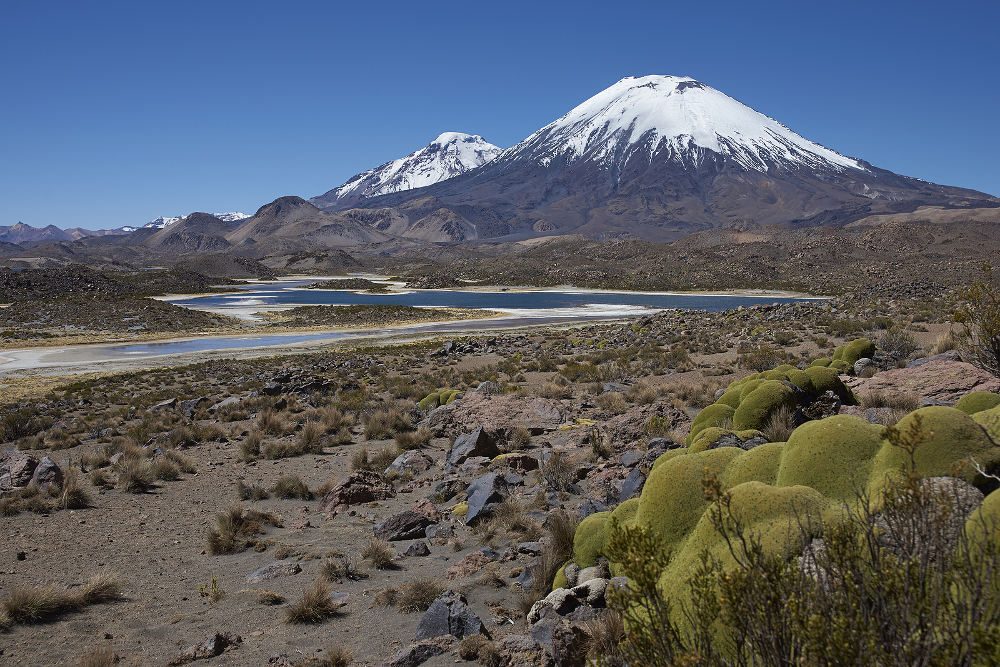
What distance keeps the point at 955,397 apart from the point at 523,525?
5458 millimetres

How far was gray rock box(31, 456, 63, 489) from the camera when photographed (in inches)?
394

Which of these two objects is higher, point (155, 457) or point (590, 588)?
point (590, 588)

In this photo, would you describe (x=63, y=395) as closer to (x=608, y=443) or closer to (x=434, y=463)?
(x=434, y=463)

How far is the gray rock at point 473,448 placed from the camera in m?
10.4

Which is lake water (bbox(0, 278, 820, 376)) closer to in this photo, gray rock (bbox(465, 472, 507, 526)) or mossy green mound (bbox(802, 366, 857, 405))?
gray rock (bbox(465, 472, 507, 526))

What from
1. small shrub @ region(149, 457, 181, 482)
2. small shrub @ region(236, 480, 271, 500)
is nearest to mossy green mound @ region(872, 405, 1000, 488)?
small shrub @ region(236, 480, 271, 500)

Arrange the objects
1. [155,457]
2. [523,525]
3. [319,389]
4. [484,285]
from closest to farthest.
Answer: [523,525], [155,457], [319,389], [484,285]

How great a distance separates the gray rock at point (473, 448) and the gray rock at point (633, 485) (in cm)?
372

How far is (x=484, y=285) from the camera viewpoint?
105 meters

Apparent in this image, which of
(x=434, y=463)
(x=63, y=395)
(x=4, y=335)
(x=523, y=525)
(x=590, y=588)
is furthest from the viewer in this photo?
(x=4, y=335)

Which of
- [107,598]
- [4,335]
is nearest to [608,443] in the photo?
[107,598]

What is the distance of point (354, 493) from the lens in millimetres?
9414

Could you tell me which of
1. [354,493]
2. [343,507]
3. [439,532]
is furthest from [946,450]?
[354,493]

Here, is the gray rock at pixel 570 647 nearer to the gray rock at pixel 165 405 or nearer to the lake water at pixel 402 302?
the gray rock at pixel 165 405
